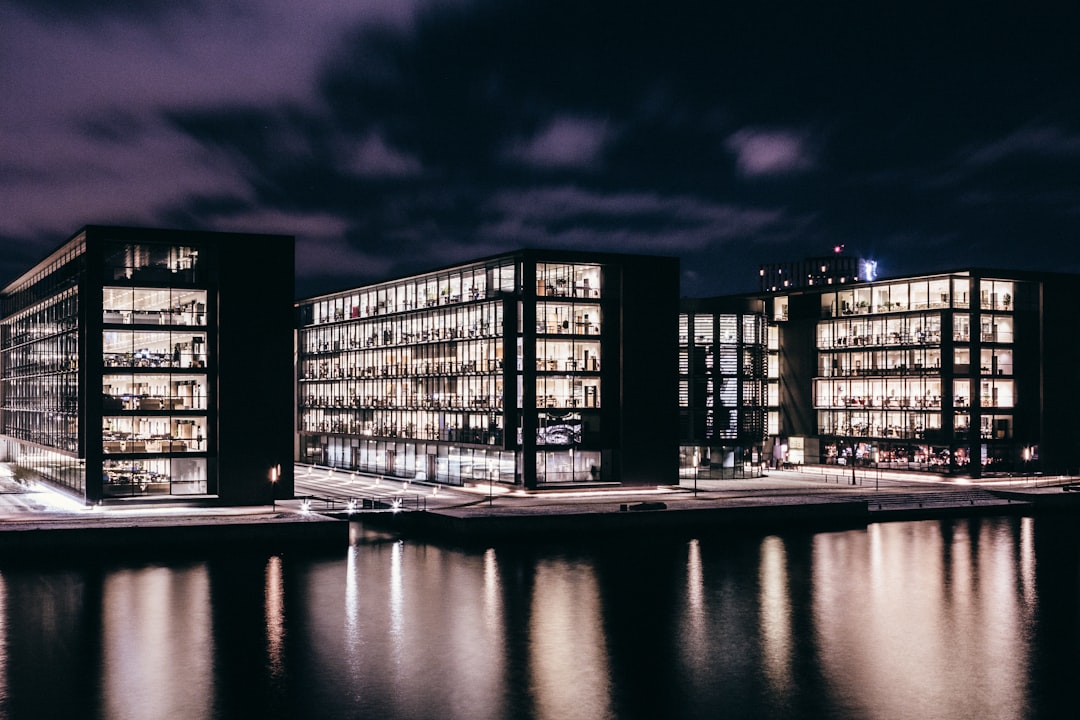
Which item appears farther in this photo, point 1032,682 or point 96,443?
point 96,443

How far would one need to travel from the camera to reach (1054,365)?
105062 mm

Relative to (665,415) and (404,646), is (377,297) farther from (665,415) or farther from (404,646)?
(404,646)

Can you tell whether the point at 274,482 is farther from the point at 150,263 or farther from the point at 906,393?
the point at 906,393

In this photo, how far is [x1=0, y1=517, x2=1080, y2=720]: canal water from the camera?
34.9m

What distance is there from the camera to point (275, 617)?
46.2 m

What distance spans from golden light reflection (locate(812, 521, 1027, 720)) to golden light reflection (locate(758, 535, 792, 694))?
→ 4.78 feet

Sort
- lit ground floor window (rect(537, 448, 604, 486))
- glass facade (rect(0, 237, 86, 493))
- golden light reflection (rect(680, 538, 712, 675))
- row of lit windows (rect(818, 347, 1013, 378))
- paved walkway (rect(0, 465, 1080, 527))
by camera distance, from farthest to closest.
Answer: row of lit windows (rect(818, 347, 1013, 378)) → lit ground floor window (rect(537, 448, 604, 486)) → glass facade (rect(0, 237, 86, 493)) → paved walkway (rect(0, 465, 1080, 527)) → golden light reflection (rect(680, 538, 712, 675))

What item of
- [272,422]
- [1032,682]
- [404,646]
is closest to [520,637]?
[404,646]

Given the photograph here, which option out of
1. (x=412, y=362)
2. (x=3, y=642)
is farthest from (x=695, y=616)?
(x=412, y=362)

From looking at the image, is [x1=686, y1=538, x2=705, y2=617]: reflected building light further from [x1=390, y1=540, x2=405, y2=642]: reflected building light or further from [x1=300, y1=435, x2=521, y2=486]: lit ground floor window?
[x1=300, y1=435, x2=521, y2=486]: lit ground floor window

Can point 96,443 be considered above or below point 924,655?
above

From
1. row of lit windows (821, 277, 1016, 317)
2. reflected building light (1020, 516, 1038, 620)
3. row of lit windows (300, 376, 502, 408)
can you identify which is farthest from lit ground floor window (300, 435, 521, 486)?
row of lit windows (821, 277, 1016, 317)

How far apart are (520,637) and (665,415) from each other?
155 ft

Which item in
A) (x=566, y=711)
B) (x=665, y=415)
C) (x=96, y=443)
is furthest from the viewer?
(x=665, y=415)
